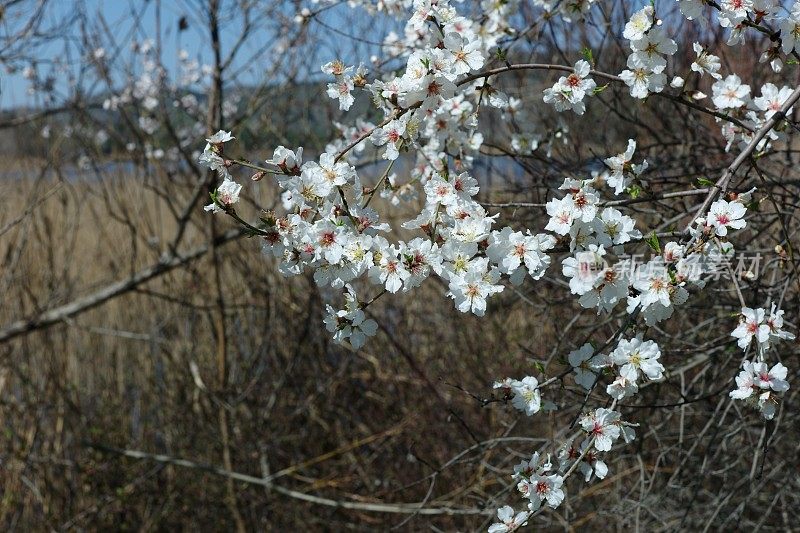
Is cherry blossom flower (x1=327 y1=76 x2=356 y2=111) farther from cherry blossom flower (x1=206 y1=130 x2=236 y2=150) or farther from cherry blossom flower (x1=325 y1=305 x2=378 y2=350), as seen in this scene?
cherry blossom flower (x1=325 y1=305 x2=378 y2=350)

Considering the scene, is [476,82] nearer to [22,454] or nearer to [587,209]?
[587,209]

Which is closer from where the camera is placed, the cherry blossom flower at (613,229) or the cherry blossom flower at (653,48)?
the cherry blossom flower at (613,229)

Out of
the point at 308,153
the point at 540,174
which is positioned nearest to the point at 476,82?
the point at 540,174

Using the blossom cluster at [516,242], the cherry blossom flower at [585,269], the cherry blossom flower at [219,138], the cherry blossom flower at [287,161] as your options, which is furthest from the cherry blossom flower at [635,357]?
the cherry blossom flower at [219,138]

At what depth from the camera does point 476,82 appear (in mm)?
2309

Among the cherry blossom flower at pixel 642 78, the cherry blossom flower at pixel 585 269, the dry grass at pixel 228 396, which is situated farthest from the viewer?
the dry grass at pixel 228 396

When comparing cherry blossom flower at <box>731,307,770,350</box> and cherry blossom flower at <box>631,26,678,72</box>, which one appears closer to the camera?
cherry blossom flower at <box>731,307,770,350</box>

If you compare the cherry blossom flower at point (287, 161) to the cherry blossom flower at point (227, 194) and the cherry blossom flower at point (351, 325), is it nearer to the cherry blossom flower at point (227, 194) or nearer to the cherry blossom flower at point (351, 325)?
the cherry blossom flower at point (227, 194)


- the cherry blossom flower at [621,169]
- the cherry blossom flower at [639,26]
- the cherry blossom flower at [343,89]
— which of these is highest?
the cherry blossom flower at [343,89]

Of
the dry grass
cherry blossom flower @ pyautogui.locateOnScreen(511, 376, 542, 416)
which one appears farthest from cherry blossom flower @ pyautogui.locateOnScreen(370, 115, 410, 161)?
the dry grass

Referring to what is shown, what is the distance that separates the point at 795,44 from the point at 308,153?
13.9 ft

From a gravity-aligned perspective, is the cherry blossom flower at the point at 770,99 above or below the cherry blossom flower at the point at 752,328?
above

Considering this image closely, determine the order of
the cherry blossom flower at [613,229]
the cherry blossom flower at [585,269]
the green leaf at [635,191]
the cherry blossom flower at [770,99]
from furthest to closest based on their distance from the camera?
the cherry blossom flower at [770,99] < the green leaf at [635,191] < the cherry blossom flower at [613,229] < the cherry blossom flower at [585,269]

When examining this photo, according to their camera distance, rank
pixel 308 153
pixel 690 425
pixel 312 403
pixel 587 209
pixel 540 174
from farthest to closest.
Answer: pixel 308 153 < pixel 312 403 < pixel 690 425 < pixel 540 174 < pixel 587 209
